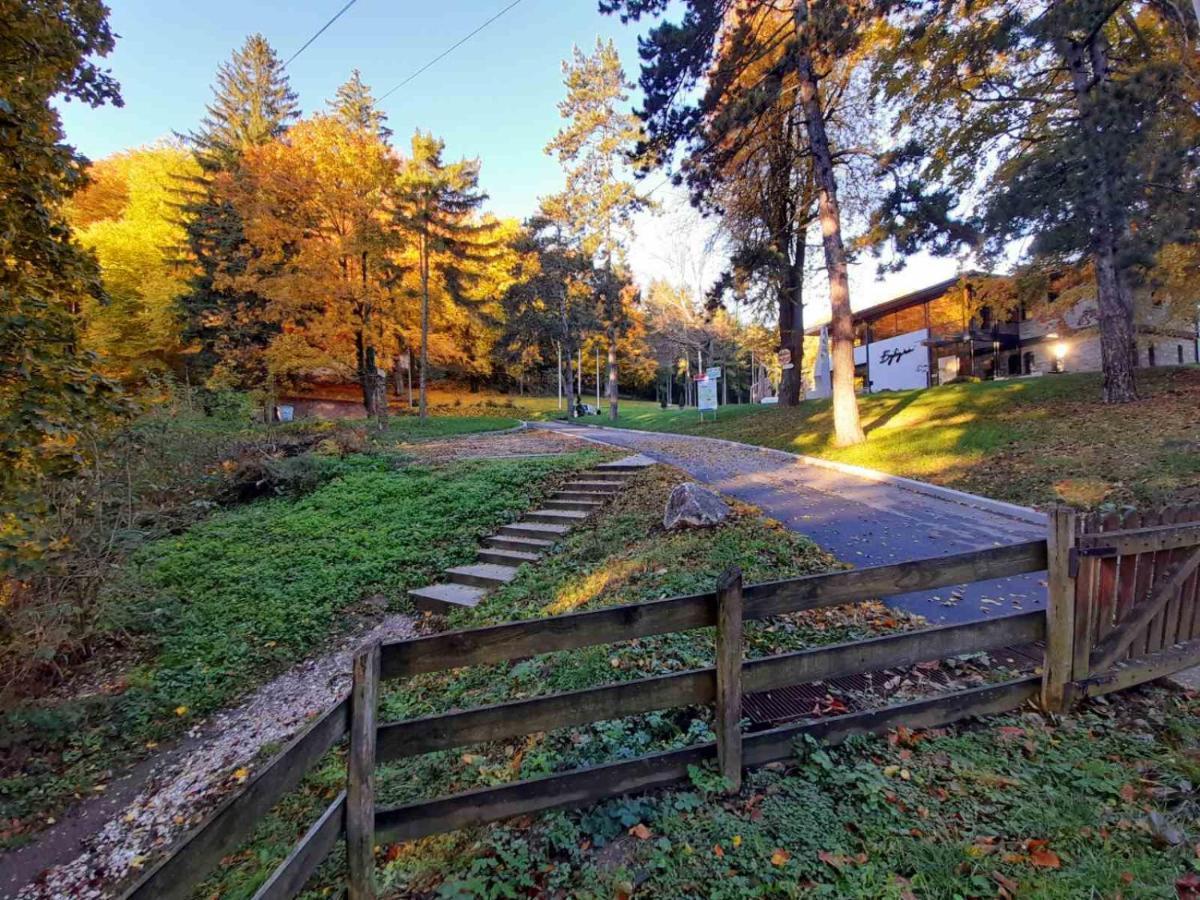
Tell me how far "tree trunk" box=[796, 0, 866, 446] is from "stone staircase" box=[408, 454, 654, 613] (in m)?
4.85

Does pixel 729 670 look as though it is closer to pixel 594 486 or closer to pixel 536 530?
pixel 536 530

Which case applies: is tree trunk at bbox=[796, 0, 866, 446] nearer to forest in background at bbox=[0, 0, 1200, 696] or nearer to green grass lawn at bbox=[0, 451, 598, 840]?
forest in background at bbox=[0, 0, 1200, 696]

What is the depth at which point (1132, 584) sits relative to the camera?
3.17m

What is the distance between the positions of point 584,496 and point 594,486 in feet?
1.32

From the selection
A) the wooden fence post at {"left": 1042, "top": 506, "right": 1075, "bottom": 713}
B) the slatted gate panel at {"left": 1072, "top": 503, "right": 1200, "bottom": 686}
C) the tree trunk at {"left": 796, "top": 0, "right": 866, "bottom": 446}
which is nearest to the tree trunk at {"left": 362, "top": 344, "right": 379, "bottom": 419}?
the tree trunk at {"left": 796, "top": 0, "right": 866, "bottom": 446}

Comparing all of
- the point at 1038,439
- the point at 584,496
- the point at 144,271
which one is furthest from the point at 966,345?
the point at 144,271

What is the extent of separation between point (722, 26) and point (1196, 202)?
9103mm

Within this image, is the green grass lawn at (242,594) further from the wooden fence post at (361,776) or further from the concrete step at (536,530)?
the wooden fence post at (361,776)

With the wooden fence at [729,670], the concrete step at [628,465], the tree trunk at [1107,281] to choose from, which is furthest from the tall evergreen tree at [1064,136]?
the wooden fence at [729,670]

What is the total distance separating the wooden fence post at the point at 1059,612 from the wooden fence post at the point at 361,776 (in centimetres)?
343

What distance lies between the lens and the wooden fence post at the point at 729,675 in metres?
2.59

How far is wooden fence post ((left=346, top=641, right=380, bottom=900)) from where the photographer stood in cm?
212

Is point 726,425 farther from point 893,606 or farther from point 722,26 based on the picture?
point 893,606

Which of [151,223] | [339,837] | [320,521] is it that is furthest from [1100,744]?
[151,223]
